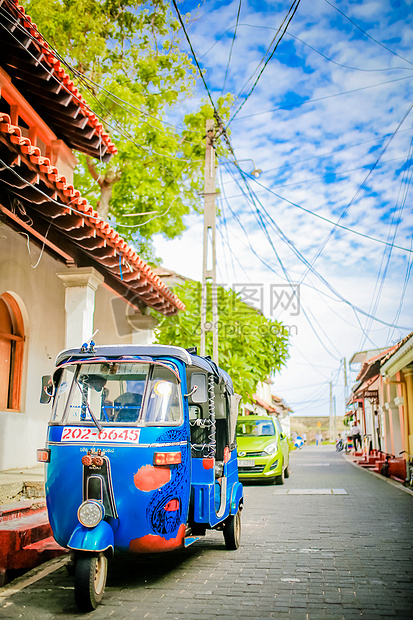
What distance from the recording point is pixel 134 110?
1866 centimetres

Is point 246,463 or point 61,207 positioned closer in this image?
point 61,207

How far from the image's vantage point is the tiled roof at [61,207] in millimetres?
6715

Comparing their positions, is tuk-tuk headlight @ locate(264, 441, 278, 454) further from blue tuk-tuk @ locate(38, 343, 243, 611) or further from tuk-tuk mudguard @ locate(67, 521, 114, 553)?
tuk-tuk mudguard @ locate(67, 521, 114, 553)

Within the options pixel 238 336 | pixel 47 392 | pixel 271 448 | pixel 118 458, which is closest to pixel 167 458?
pixel 118 458

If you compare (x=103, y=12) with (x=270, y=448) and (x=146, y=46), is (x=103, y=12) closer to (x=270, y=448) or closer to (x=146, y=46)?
(x=146, y=46)

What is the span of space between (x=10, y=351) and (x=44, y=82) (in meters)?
4.97

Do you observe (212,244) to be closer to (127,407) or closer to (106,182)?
(106,182)

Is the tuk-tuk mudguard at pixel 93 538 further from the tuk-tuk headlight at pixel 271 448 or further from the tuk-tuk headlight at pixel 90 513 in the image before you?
the tuk-tuk headlight at pixel 271 448

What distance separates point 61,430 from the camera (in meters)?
5.49

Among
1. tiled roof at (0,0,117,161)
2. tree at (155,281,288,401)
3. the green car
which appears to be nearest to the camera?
tiled roof at (0,0,117,161)

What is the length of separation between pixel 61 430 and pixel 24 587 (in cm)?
160

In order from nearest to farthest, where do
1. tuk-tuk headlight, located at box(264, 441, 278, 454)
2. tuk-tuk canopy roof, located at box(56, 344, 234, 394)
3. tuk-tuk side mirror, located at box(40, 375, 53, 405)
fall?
tuk-tuk canopy roof, located at box(56, 344, 234, 394), tuk-tuk side mirror, located at box(40, 375, 53, 405), tuk-tuk headlight, located at box(264, 441, 278, 454)

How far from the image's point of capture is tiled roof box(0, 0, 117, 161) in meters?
8.77

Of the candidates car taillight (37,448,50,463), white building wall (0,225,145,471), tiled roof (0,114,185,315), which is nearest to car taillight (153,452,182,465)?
car taillight (37,448,50,463)
